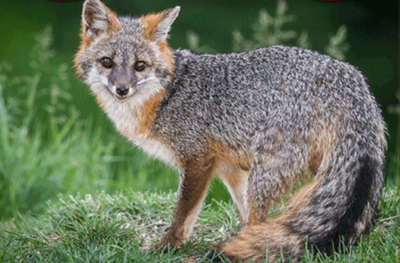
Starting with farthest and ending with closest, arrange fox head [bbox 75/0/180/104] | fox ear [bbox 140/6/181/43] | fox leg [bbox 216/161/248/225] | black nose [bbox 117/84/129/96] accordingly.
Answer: fox leg [bbox 216/161/248/225]
fox ear [bbox 140/6/181/43]
fox head [bbox 75/0/180/104]
black nose [bbox 117/84/129/96]

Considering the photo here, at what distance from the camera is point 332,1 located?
4516mm

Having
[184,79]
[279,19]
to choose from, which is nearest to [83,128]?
[184,79]

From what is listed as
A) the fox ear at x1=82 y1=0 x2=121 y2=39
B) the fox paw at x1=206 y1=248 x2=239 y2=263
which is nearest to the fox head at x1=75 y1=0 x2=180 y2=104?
the fox ear at x1=82 y1=0 x2=121 y2=39

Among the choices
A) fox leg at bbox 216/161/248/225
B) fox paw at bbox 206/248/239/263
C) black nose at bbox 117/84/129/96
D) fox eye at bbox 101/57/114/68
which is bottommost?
fox paw at bbox 206/248/239/263

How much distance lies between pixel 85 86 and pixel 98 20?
36.4 inches

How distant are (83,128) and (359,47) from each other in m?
3.60

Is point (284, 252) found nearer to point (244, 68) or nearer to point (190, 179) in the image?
point (190, 179)

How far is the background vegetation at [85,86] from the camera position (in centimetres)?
498

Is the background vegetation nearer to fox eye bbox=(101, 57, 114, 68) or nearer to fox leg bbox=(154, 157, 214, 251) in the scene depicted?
fox leg bbox=(154, 157, 214, 251)

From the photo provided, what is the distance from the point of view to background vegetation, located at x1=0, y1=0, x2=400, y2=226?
4.98 meters

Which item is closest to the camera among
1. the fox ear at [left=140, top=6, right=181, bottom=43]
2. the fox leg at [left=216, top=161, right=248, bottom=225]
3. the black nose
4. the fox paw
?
the fox paw

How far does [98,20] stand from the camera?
3992 millimetres

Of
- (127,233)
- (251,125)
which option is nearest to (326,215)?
(251,125)

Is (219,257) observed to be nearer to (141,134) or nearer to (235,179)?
(235,179)
